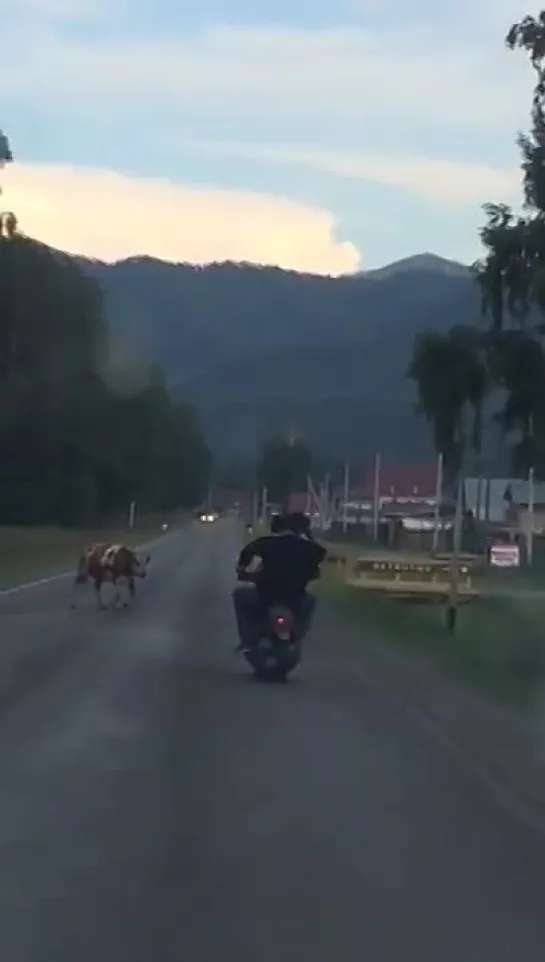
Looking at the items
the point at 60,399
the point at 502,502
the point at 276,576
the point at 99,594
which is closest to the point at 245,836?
the point at 276,576

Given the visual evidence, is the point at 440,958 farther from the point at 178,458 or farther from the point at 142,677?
the point at 178,458

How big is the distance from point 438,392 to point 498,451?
2098 millimetres

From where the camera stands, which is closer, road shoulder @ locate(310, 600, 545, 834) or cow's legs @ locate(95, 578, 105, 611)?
road shoulder @ locate(310, 600, 545, 834)

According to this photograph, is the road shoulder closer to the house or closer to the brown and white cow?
the brown and white cow

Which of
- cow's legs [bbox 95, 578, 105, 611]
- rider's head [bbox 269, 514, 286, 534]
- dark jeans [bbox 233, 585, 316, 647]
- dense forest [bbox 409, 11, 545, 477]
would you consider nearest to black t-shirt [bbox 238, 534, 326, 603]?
dark jeans [bbox 233, 585, 316, 647]

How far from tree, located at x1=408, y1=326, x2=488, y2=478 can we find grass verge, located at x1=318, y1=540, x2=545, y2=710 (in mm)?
3045

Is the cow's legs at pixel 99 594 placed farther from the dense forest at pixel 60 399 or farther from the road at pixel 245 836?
the dense forest at pixel 60 399

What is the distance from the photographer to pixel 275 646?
2331 cm

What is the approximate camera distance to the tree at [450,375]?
93.1 ft

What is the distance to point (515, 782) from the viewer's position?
49.3 ft

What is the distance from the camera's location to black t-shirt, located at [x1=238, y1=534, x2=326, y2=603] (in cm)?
2345

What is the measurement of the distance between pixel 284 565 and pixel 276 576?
0.15m

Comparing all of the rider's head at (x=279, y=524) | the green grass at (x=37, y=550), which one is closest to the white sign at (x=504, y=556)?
the green grass at (x=37, y=550)

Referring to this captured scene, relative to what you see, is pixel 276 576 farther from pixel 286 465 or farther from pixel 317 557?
pixel 286 465
